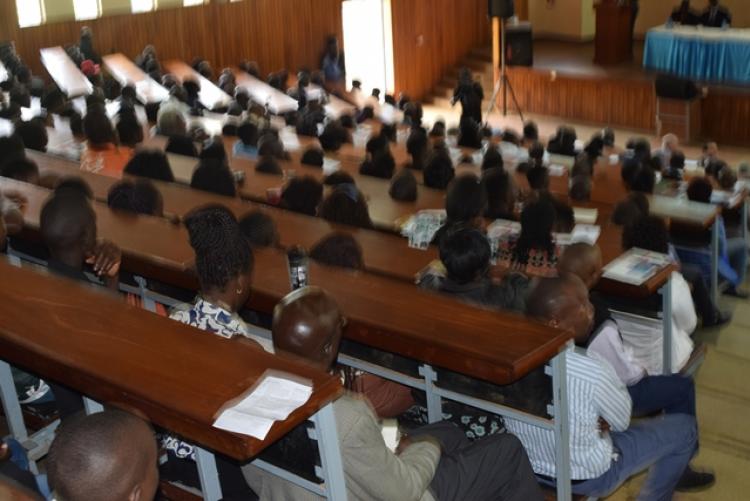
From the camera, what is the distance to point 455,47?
16.2m

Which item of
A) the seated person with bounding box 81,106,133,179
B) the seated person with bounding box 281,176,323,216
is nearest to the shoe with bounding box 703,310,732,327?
the seated person with bounding box 281,176,323,216

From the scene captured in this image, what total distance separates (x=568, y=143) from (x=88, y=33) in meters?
6.29

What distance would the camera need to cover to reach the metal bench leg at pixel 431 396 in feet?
11.2

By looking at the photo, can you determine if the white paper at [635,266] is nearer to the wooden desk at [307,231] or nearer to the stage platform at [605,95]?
the wooden desk at [307,231]

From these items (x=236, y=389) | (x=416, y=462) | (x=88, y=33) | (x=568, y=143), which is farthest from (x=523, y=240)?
(x=88, y=33)

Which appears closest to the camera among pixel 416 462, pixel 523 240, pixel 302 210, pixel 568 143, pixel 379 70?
pixel 416 462

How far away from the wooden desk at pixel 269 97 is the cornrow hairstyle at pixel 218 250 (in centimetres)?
707

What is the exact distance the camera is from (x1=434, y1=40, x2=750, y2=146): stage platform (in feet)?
41.2

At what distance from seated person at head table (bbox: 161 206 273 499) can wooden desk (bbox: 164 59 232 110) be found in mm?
7017

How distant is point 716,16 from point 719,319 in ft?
29.2

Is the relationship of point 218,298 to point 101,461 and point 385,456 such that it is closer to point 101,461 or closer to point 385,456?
point 385,456

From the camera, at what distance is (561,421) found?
3.19m

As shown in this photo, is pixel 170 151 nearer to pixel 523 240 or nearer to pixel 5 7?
pixel 523 240

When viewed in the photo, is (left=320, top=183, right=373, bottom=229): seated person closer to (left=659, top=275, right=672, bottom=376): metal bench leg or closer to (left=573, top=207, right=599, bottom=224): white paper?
(left=573, top=207, right=599, bottom=224): white paper
